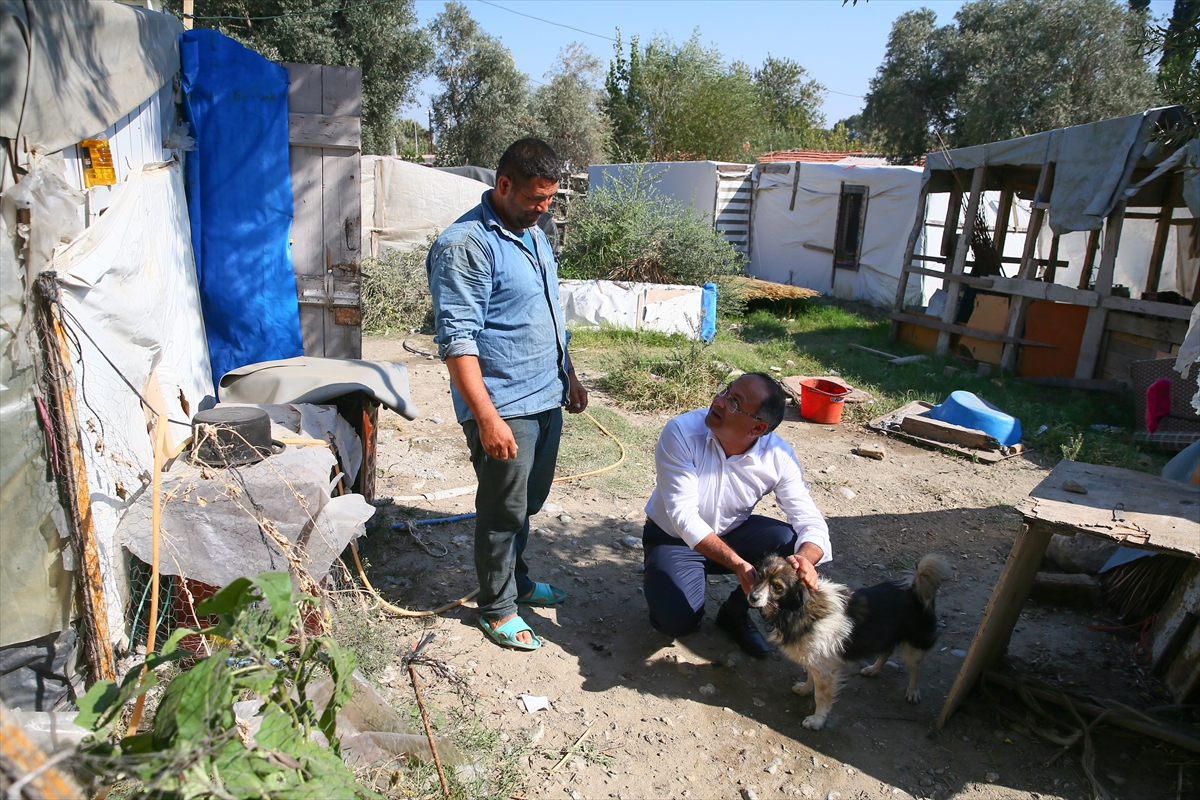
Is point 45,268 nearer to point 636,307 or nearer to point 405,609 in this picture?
point 405,609

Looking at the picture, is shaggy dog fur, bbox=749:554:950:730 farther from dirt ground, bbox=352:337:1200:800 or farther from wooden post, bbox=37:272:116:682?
wooden post, bbox=37:272:116:682

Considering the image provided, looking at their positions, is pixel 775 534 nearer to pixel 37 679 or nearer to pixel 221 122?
pixel 37 679

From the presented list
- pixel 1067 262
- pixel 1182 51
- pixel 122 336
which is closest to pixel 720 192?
pixel 1067 262

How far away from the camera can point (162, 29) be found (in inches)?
133

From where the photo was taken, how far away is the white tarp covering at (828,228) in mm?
13375

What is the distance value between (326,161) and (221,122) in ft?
2.05

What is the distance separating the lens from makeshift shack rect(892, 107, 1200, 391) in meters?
7.27

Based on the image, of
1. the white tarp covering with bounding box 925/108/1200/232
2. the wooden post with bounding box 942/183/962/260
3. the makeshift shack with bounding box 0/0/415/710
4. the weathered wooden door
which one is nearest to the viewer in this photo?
the makeshift shack with bounding box 0/0/415/710

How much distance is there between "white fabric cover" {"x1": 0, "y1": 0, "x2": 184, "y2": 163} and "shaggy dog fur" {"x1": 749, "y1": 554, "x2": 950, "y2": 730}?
2.75 metres

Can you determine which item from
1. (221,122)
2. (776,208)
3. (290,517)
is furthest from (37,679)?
(776,208)

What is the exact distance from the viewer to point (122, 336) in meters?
2.80

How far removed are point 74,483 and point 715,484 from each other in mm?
2303

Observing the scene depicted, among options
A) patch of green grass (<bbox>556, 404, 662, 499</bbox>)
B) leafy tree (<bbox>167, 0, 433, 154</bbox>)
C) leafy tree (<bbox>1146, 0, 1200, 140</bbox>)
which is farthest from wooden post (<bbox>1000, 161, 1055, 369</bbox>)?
leafy tree (<bbox>167, 0, 433, 154</bbox>)

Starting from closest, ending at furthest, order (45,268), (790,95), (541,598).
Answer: (45,268) < (541,598) < (790,95)
